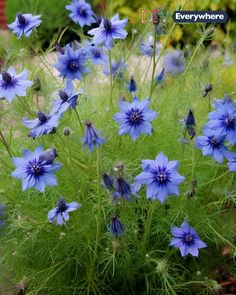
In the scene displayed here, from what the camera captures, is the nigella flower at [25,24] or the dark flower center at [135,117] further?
the nigella flower at [25,24]

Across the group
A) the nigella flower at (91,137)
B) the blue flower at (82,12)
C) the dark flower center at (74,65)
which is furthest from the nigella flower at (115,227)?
the blue flower at (82,12)

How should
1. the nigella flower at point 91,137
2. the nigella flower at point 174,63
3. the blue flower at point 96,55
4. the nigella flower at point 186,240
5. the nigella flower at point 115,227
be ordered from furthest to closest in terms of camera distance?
the nigella flower at point 174,63 < the blue flower at point 96,55 < the nigella flower at point 186,240 < the nigella flower at point 115,227 < the nigella flower at point 91,137

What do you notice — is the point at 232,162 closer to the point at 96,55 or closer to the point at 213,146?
the point at 213,146

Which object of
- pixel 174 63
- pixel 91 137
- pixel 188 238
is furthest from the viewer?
pixel 174 63

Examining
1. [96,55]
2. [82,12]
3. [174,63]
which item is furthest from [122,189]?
[174,63]

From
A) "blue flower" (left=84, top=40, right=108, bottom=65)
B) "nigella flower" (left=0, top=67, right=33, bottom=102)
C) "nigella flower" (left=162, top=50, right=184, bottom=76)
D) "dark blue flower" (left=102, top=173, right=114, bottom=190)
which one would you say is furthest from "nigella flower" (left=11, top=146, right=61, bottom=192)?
"nigella flower" (left=162, top=50, right=184, bottom=76)

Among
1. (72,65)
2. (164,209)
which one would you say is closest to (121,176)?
(164,209)

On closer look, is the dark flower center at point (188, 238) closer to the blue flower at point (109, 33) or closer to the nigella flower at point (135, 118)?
the nigella flower at point (135, 118)
